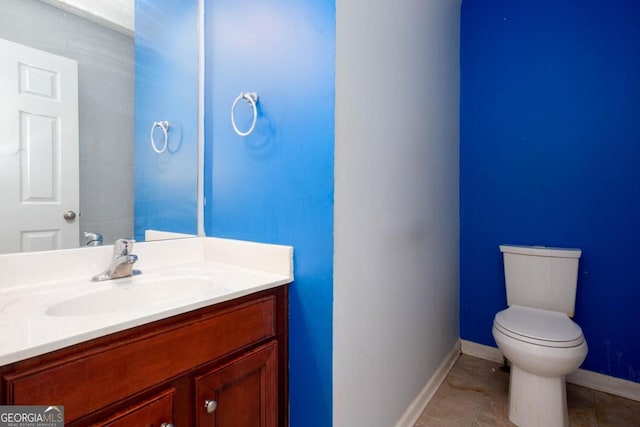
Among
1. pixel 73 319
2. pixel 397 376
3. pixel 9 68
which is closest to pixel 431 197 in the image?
pixel 397 376

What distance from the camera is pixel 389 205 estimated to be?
132 cm

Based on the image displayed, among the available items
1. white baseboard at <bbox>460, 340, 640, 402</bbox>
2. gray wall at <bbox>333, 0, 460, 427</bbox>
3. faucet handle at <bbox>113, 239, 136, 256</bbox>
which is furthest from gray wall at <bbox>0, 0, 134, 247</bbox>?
white baseboard at <bbox>460, 340, 640, 402</bbox>

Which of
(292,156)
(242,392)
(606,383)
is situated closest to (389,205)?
(292,156)

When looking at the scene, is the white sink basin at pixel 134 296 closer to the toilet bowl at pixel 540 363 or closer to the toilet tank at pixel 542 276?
the toilet bowl at pixel 540 363

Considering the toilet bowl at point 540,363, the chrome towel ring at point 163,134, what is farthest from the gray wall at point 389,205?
the chrome towel ring at point 163,134

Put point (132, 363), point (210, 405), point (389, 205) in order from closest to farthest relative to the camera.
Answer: point (132, 363) → point (210, 405) → point (389, 205)

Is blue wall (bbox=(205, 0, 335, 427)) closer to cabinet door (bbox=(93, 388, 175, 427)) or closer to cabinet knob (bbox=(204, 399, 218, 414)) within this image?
cabinet knob (bbox=(204, 399, 218, 414))

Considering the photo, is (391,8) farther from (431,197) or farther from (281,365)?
(281,365)

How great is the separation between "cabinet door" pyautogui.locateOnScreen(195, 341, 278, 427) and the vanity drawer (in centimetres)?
5

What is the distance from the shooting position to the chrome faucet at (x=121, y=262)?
3.54 feet

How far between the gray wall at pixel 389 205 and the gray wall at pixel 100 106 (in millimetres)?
846

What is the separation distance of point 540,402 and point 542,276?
64cm

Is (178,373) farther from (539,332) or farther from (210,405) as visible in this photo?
(539,332)

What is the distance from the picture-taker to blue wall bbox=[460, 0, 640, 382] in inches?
68.3
